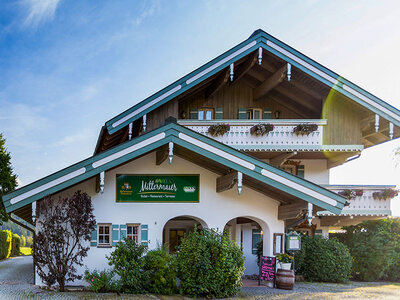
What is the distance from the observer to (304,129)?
691 inches

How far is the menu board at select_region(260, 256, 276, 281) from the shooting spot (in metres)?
13.5

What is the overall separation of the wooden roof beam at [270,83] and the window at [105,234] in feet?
32.5

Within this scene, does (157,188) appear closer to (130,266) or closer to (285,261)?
(130,266)

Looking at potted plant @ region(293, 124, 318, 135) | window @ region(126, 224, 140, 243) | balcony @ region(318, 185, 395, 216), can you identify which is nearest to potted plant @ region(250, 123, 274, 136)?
potted plant @ region(293, 124, 318, 135)

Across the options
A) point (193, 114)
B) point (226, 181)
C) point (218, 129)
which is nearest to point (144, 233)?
point (226, 181)

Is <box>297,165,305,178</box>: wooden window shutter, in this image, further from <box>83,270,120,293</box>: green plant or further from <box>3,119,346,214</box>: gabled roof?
<box>83,270,120,293</box>: green plant

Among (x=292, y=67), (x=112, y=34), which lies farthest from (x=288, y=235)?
(x=112, y=34)

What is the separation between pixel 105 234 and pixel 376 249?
12340 mm

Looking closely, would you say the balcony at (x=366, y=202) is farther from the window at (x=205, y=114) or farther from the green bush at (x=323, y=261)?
the window at (x=205, y=114)

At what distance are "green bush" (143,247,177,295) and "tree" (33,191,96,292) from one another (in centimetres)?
201

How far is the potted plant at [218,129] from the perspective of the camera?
1748cm

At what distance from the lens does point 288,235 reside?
45.2ft

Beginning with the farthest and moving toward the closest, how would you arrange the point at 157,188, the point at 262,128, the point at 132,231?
1. the point at 262,128
2. the point at 157,188
3. the point at 132,231

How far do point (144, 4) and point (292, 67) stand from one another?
301 inches
